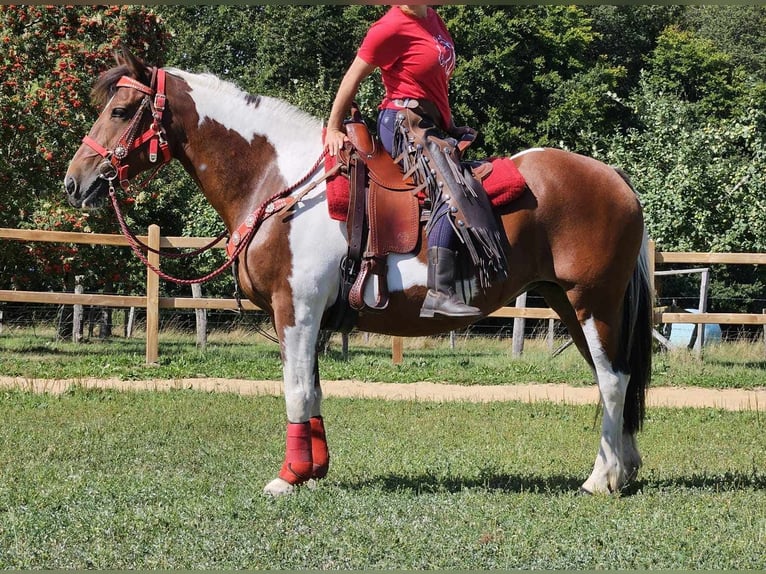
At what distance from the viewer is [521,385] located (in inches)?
449

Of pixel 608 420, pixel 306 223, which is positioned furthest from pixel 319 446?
pixel 608 420

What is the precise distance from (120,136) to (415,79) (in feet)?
6.02

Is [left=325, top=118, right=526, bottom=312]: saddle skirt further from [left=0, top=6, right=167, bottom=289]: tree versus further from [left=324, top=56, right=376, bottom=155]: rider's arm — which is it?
[left=0, top=6, right=167, bottom=289]: tree

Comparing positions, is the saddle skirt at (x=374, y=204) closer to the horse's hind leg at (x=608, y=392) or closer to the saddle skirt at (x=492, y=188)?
the saddle skirt at (x=492, y=188)

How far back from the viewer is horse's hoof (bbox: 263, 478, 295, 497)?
531 cm

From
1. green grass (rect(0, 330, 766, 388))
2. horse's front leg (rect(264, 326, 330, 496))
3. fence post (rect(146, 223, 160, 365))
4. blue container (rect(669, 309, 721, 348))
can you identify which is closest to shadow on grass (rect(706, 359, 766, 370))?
green grass (rect(0, 330, 766, 388))

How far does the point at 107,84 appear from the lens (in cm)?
556

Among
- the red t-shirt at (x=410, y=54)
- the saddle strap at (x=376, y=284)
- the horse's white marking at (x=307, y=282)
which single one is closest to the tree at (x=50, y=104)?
the horse's white marking at (x=307, y=282)

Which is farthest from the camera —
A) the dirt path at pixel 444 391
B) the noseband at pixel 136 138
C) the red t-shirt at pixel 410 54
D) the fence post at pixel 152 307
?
the fence post at pixel 152 307

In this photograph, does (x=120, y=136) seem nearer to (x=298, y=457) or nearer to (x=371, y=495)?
(x=298, y=457)

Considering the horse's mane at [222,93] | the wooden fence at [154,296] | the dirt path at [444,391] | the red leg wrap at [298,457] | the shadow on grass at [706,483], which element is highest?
the horse's mane at [222,93]

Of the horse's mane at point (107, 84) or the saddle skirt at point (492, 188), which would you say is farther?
the horse's mane at point (107, 84)

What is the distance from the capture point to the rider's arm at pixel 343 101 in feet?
17.3

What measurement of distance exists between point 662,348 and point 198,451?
10739 mm
